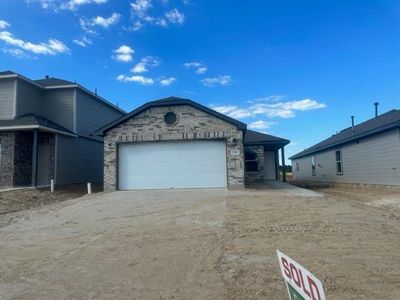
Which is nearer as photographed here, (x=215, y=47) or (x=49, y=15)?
(x=49, y=15)

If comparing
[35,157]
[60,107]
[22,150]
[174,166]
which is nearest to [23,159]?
[22,150]

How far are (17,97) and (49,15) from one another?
5579 millimetres

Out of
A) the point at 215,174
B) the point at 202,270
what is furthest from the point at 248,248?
the point at 215,174

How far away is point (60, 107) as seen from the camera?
20812 millimetres

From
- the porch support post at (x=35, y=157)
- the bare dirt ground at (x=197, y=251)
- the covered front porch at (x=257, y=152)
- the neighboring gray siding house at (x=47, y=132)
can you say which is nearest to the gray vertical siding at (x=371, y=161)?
the covered front porch at (x=257, y=152)

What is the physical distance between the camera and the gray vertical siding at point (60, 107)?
2052 centimetres

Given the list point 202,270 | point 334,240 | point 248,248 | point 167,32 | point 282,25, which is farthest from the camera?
point 167,32

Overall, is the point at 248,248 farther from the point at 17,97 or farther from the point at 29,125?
the point at 17,97

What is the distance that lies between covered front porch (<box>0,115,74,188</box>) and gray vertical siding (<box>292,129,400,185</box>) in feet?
55.7

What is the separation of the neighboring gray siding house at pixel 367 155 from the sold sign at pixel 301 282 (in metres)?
15.0

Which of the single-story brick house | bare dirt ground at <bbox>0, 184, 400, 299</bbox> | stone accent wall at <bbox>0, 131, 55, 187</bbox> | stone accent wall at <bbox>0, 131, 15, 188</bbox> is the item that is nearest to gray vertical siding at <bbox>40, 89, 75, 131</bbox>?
stone accent wall at <bbox>0, 131, 55, 187</bbox>

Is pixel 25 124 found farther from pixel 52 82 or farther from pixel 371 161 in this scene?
pixel 371 161

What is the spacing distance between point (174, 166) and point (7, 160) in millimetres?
8545

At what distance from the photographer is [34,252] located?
6.35 meters
